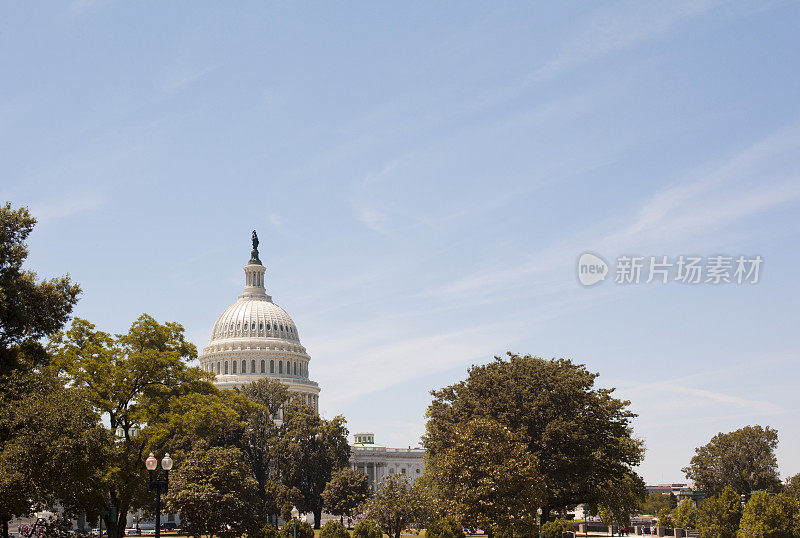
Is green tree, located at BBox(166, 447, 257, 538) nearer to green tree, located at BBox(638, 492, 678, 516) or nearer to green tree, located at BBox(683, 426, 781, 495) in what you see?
green tree, located at BBox(683, 426, 781, 495)

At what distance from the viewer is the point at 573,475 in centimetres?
6850

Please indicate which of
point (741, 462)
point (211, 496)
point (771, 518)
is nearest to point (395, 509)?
point (211, 496)

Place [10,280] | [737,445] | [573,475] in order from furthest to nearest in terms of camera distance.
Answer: [737,445] → [573,475] → [10,280]

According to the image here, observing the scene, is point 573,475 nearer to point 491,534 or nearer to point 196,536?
point 491,534

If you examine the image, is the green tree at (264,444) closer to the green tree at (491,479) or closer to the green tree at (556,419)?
the green tree at (556,419)

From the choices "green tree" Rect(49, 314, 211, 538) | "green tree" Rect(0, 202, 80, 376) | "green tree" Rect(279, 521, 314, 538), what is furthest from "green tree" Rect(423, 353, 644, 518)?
"green tree" Rect(0, 202, 80, 376)

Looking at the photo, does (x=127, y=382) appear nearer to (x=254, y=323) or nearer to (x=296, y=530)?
(x=296, y=530)

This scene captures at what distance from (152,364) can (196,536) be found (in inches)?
538

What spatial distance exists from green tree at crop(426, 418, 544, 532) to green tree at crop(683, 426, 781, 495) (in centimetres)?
8678

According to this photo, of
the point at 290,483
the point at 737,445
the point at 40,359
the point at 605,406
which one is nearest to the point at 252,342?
the point at 290,483

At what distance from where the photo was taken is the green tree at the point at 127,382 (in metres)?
55.0

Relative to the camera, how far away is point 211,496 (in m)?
59.6

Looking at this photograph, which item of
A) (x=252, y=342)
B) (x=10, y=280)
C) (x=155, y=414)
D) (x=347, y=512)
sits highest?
(x=252, y=342)

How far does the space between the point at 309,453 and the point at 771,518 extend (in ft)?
196
